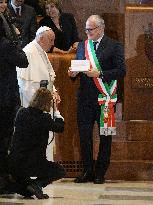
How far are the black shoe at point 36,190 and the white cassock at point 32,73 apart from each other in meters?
1.42

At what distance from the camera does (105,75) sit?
10.1 metres

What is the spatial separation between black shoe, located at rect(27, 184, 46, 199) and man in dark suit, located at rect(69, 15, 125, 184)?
5.50 feet

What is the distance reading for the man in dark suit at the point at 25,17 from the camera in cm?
1120

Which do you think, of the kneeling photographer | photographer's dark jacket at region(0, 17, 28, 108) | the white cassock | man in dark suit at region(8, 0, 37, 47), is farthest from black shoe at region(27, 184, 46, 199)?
man in dark suit at region(8, 0, 37, 47)

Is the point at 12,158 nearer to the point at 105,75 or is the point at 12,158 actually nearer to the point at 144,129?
the point at 105,75

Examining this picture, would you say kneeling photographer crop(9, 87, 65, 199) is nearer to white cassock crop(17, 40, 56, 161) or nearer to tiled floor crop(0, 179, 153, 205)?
tiled floor crop(0, 179, 153, 205)

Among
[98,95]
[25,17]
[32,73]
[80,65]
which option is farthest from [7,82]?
[25,17]

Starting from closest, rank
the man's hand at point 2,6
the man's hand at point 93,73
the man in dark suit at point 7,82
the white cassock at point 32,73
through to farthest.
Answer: the man's hand at point 2,6 < the man in dark suit at point 7,82 < the white cassock at point 32,73 < the man's hand at point 93,73

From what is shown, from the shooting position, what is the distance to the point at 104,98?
1024 cm

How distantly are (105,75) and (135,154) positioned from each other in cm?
121

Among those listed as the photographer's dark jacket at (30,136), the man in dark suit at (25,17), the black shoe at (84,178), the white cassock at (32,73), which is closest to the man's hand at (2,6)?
the photographer's dark jacket at (30,136)

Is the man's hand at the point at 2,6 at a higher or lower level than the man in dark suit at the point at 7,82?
higher

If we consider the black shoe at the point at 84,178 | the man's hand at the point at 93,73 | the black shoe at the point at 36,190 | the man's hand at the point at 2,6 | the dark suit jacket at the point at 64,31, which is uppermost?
the man's hand at the point at 2,6

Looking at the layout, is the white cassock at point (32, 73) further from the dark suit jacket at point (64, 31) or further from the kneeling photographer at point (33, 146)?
the dark suit jacket at point (64, 31)
